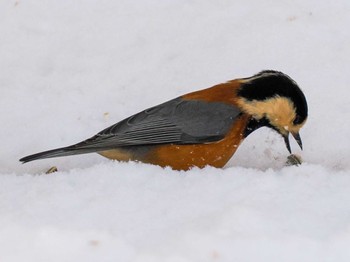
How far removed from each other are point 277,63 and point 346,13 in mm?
686

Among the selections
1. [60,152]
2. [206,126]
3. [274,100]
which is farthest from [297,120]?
[60,152]

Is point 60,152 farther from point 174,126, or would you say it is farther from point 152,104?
point 152,104

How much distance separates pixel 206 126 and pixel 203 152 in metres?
0.15

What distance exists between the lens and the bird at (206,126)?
4.64 meters

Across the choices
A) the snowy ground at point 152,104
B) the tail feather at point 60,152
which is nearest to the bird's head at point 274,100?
the snowy ground at point 152,104

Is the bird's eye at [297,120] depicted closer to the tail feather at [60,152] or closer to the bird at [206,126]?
the bird at [206,126]

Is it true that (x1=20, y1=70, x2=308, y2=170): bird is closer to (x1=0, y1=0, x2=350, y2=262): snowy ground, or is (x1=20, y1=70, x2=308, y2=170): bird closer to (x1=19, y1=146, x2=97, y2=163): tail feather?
(x1=19, y1=146, x2=97, y2=163): tail feather

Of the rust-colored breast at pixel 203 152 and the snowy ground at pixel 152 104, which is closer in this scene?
the snowy ground at pixel 152 104

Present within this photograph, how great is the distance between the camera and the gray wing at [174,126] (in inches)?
184

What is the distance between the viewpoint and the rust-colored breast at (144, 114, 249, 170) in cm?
464

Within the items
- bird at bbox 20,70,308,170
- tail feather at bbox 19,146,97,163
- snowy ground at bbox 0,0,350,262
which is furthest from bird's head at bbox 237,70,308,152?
tail feather at bbox 19,146,97,163

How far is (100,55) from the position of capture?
5.82 metres

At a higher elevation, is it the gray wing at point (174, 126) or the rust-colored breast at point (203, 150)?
the gray wing at point (174, 126)

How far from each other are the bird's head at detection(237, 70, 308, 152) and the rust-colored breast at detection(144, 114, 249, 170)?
0.08 metres
